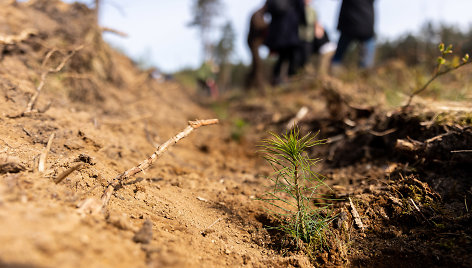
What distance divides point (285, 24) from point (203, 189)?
5082 millimetres

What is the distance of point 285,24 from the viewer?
6027 millimetres

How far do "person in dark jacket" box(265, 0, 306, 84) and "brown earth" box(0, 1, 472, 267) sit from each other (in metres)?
3.07

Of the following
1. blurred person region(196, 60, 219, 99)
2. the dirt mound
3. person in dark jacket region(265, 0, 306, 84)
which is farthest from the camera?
blurred person region(196, 60, 219, 99)

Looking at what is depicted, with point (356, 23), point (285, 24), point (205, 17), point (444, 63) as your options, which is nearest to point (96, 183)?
point (444, 63)

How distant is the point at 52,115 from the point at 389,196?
9.20ft

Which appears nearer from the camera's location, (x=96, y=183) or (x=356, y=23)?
(x=96, y=183)

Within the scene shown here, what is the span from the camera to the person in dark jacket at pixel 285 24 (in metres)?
5.95

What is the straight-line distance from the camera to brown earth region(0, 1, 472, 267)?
990 millimetres

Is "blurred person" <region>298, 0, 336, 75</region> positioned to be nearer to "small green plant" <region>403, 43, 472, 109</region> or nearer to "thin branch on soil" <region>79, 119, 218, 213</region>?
"small green plant" <region>403, 43, 472, 109</region>

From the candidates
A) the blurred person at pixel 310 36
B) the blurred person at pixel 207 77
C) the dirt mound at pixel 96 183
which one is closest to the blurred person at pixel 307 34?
the blurred person at pixel 310 36

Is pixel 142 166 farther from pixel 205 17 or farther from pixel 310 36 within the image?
pixel 205 17

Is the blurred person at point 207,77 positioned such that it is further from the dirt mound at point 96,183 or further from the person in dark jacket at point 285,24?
the dirt mound at point 96,183

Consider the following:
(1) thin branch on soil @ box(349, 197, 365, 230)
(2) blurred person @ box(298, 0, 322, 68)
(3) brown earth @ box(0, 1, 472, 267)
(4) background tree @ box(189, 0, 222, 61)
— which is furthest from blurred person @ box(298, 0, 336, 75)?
(4) background tree @ box(189, 0, 222, 61)

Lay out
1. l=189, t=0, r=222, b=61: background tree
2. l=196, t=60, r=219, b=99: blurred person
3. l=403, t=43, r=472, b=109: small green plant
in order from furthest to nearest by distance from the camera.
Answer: l=189, t=0, r=222, b=61: background tree < l=196, t=60, r=219, b=99: blurred person < l=403, t=43, r=472, b=109: small green plant
